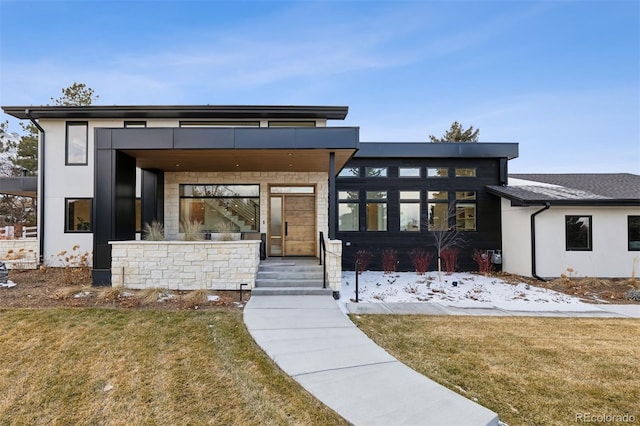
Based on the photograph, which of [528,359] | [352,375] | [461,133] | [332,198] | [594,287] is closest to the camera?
[352,375]

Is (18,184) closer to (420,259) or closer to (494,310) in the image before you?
(420,259)

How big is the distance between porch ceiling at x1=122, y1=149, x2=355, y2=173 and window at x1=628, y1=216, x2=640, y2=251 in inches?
369

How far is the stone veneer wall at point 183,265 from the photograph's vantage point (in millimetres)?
6887

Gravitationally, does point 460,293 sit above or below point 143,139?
below

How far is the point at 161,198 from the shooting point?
31.6 ft

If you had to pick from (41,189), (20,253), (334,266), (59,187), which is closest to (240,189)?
(334,266)

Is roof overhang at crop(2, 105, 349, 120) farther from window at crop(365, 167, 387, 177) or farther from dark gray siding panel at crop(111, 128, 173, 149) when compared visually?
dark gray siding panel at crop(111, 128, 173, 149)

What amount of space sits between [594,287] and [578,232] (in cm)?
195

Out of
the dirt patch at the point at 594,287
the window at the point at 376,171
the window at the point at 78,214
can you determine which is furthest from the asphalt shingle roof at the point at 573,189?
the window at the point at 78,214

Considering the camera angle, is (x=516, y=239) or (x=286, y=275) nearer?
(x=286, y=275)

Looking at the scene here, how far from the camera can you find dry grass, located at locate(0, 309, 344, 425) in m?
2.50

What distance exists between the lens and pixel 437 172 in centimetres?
1123

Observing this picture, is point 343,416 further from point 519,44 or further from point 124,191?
point 519,44

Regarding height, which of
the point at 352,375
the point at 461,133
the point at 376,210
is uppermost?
the point at 461,133
